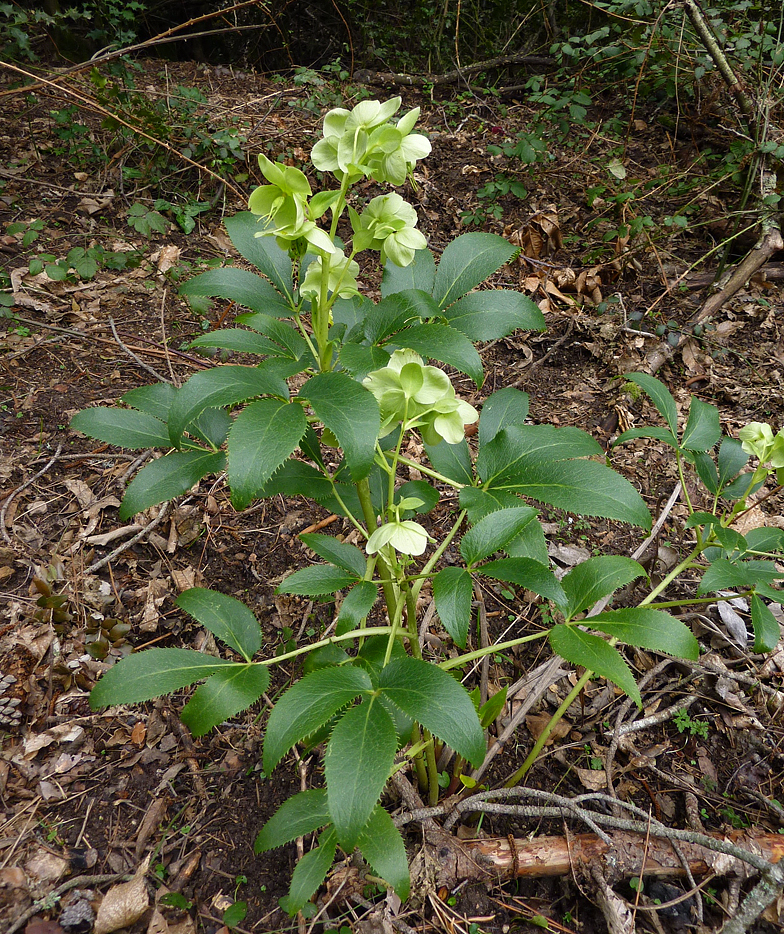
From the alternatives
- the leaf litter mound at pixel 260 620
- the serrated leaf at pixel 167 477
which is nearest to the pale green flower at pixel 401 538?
the serrated leaf at pixel 167 477

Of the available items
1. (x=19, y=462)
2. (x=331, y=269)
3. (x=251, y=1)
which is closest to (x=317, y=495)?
(x=331, y=269)

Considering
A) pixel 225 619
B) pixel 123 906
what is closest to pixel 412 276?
pixel 225 619

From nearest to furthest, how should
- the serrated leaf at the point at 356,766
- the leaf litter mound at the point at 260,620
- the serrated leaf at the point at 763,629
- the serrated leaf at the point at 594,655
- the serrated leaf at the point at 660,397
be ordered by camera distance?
1. the serrated leaf at the point at 356,766
2. the serrated leaf at the point at 594,655
3. the serrated leaf at the point at 763,629
4. the leaf litter mound at the point at 260,620
5. the serrated leaf at the point at 660,397

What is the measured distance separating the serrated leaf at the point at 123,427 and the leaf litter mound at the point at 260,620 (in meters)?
0.61

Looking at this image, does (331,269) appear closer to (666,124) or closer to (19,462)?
(19,462)

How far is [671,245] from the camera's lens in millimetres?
2705

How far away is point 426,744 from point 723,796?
0.69 meters

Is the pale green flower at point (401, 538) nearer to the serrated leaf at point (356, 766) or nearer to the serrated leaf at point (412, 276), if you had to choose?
the serrated leaf at point (356, 766)

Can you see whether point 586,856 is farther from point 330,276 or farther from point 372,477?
point 330,276

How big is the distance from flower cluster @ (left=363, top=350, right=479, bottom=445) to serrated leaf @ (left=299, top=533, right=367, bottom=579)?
0.87ft

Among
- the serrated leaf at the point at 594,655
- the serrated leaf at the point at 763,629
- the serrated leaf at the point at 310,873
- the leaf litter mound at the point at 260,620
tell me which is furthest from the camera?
the leaf litter mound at the point at 260,620

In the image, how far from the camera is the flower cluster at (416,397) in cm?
85

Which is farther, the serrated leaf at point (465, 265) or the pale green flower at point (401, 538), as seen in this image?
the serrated leaf at point (465, 265)

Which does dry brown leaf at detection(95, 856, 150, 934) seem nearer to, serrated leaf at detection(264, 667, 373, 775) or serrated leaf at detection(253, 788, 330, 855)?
serrated leaf at detection(253, 788, 330, 855)
